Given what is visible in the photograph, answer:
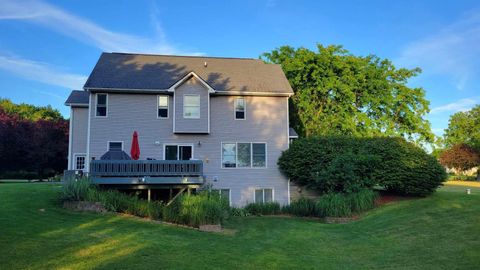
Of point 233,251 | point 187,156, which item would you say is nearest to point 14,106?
point 187,156

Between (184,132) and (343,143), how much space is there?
9112mm

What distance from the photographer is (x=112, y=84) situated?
2114 centimetres

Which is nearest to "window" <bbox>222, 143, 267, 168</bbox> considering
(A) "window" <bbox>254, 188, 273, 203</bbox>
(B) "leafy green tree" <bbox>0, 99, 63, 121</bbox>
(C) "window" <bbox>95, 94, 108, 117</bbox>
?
(A) "window" <bbox>254, 188, 273, 203</bbox>

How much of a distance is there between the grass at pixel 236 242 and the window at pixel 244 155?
20.7ft

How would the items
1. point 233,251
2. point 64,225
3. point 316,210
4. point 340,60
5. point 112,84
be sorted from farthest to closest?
point 340,60
point 112,84
point 316,210
point 64,225
point 233,251

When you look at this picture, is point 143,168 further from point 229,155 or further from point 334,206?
point 334,206

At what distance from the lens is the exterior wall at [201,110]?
2131 centimetres

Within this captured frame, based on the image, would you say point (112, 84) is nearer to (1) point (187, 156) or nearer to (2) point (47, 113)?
(1) point (187, 156)

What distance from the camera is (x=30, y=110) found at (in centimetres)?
5531

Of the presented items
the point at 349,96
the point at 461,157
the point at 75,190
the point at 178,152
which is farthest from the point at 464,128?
the point at 75,190

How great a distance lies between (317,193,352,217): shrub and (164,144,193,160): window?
7892 millimetres

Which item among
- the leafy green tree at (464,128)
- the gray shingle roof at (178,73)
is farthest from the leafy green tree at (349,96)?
the leafy green tree at (464,128)

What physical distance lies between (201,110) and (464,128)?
187 ft

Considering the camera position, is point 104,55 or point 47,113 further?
point 47,113
